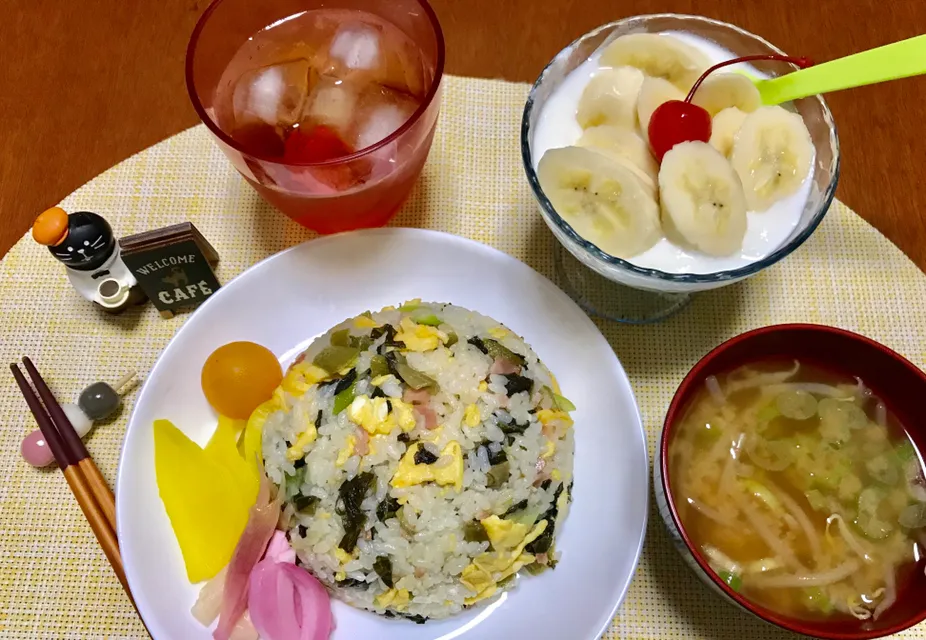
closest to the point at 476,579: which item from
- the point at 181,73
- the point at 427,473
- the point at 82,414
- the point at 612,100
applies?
the point at 427,473

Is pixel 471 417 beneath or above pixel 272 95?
beneath

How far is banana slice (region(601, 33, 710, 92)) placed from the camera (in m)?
1.46

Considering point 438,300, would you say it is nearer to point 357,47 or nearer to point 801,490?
point 357,47

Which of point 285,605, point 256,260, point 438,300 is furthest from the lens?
point 256,260

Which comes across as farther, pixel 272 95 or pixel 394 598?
pixel 272 95

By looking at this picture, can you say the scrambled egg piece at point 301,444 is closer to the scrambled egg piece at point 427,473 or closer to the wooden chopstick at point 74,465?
the scrambled egg piece at point 427,473

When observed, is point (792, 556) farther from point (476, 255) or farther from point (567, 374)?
point (476, 255)

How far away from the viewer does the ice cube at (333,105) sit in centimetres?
138

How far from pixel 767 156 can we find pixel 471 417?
792 millimetres

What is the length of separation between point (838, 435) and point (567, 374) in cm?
51

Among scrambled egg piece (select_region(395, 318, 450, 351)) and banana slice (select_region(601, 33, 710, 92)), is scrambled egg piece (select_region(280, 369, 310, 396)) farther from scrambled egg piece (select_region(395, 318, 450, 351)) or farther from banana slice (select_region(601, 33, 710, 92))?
banana slice (select_region(601, 33, 710, 92))

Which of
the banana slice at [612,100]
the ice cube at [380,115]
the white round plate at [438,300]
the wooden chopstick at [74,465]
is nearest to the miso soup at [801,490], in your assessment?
the white round plate at [438,300]

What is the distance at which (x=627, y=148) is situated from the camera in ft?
4.63

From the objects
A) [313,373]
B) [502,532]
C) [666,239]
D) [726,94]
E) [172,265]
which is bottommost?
[502,532]
